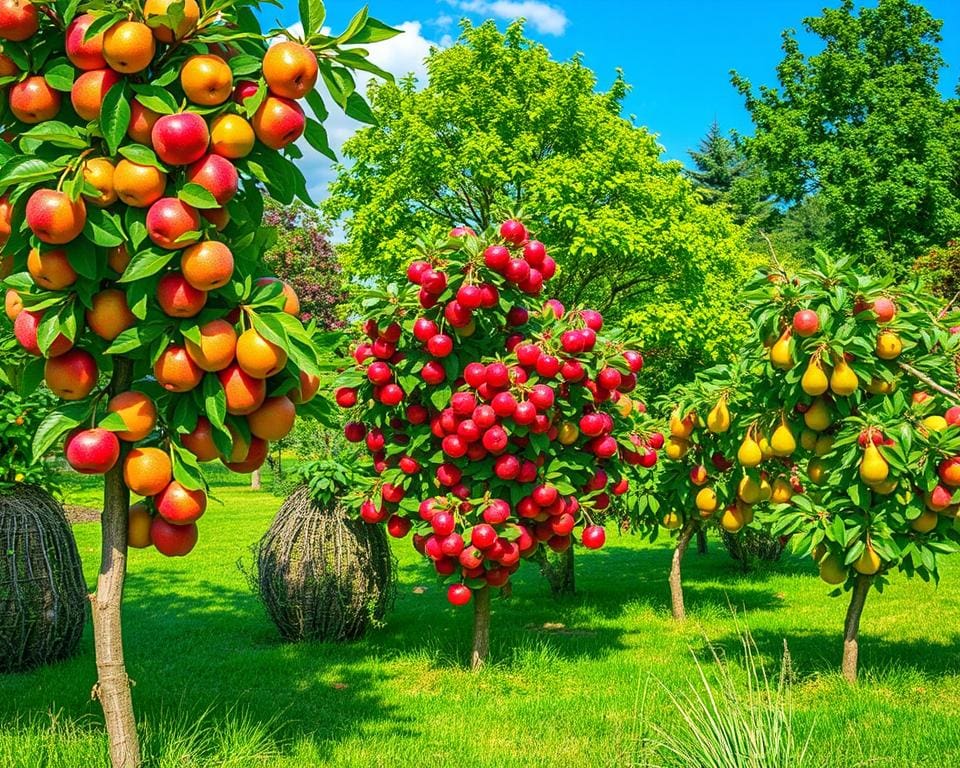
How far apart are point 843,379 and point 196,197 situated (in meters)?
4.03

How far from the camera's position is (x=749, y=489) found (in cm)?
643

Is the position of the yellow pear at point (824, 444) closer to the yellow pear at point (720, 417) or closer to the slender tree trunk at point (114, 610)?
the yellow pear at point (720, 417)

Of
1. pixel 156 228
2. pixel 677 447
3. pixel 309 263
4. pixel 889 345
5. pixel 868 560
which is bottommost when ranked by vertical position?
pixel 868 560

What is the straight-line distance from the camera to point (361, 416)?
682cm

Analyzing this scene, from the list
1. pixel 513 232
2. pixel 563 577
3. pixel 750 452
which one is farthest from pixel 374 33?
pixel 563 577

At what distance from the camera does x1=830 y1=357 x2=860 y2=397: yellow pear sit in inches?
201

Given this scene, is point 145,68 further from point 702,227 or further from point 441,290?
point 702,227

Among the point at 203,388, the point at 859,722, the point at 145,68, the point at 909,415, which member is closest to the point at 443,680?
the point at 859,722

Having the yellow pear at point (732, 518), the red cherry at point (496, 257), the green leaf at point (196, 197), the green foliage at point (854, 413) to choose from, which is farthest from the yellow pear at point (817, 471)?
the green leaf at point (196, 197)

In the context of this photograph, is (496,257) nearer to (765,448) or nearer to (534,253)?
(534,253)

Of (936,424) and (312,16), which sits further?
(936,424)

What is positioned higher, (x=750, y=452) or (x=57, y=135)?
(x=57, y=135)

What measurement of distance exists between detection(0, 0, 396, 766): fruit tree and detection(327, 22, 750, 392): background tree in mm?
10263

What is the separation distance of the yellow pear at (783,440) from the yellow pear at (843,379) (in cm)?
53
